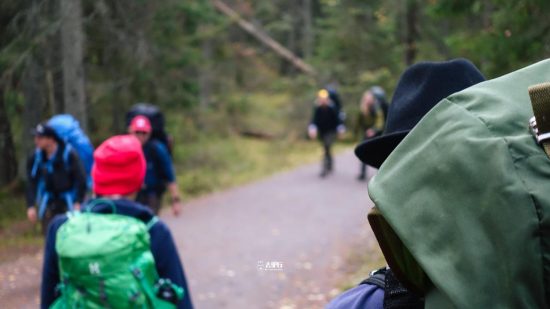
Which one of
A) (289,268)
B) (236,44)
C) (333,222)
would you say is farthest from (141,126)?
(236,44)

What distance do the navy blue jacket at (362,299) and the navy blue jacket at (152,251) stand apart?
2.06 meters

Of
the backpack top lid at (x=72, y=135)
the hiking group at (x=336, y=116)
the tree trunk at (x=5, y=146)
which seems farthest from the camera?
the hiking group at (x=336, y=116)

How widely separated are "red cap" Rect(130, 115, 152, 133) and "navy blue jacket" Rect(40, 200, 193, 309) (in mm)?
3655

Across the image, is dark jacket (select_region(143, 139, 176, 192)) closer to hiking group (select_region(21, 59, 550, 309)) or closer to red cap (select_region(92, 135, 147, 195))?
red cap (select_region(92, 135, 147, 195))

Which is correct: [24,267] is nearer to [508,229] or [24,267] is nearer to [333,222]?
[333,222]

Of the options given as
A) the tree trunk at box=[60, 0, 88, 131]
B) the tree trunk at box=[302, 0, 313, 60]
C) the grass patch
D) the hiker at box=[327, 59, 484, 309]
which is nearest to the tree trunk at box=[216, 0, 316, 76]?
the tree trunk at box=[302, 0, 313, 60]

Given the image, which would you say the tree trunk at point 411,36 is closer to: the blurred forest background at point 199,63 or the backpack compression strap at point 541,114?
the blurred forest background at point 199,63

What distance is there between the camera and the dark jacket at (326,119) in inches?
604

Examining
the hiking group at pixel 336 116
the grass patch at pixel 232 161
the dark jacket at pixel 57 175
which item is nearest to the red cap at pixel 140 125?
the dark jacket at pixel 57 175

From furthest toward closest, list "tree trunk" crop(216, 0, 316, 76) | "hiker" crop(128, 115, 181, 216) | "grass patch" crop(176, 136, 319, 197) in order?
"tree trunk" crop(216, 0, 316, 76)
"grass patch" crop(176, 136, 319, 197)
"hiker" crop(128, 115, 181, 216)

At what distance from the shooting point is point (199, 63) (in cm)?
1802

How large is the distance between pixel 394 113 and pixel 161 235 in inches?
83.4

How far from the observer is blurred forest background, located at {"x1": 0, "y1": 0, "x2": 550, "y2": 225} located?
838cm

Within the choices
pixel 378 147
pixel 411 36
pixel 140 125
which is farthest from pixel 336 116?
pixel 378 147
